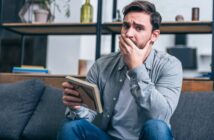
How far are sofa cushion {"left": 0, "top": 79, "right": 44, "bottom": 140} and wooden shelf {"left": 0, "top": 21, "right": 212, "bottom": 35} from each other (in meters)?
0.57

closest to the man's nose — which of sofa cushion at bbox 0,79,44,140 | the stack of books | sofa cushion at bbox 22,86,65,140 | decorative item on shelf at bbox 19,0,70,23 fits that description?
sofa cushion at bbox 22,86,65,140

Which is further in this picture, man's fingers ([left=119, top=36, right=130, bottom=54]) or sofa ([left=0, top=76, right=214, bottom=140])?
sofa ([left=0, top=76, right=214, bottom=140])

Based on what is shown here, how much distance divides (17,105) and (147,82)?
125 cm

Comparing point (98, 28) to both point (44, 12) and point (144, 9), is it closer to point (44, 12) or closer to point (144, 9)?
point (44, 12)

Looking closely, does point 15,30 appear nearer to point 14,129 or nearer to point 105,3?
point 105,3

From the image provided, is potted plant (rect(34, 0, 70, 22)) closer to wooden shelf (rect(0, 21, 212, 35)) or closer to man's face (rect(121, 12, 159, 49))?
wooden shelf (rect(0, 21, 212, 35))

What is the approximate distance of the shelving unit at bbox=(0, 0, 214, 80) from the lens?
263 centimetres

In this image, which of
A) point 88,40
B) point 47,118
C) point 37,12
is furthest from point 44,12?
point 47,118

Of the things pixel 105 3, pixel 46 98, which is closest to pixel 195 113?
pixel 46 98

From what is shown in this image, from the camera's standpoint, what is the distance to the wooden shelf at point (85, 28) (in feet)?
8.61

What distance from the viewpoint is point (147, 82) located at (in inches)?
62.2

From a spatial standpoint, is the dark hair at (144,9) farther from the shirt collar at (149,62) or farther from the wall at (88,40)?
the wall at (88,40)

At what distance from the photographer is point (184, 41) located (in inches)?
241

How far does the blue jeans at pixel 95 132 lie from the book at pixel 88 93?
→ 8 centimetres
